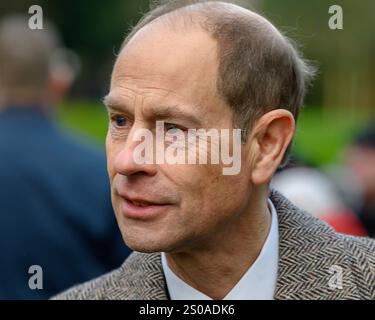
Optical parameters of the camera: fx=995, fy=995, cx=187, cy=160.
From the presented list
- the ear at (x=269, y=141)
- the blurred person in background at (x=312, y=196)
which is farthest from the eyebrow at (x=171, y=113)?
the blurred person in background at (x=312, y=196)

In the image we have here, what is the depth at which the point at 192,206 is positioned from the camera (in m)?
3.04

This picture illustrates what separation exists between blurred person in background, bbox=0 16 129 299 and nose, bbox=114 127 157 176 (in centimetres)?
215

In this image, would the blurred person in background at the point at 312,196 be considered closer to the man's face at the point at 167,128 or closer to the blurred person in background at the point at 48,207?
the blurred person in background at the point at 48,207

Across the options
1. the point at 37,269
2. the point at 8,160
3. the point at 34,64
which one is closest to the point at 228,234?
the point at 37,269

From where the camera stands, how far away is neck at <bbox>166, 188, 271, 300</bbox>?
321 centimetres

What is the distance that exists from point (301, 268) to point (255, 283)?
0.54 feet

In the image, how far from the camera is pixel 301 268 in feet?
10.6

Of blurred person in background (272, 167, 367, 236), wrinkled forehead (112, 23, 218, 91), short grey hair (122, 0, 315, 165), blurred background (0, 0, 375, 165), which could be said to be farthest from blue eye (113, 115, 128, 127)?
blurred background (0, 0, 375, 165)

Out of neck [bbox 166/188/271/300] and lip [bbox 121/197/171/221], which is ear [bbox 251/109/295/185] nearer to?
neck [bbox 166/188/271/300]

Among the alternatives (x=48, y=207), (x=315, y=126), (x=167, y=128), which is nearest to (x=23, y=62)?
(x=48, y=207)

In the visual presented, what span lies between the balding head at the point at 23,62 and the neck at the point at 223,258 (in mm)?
2473

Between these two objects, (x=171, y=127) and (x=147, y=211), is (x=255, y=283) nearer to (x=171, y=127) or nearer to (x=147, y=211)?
(x=147, y=211)
